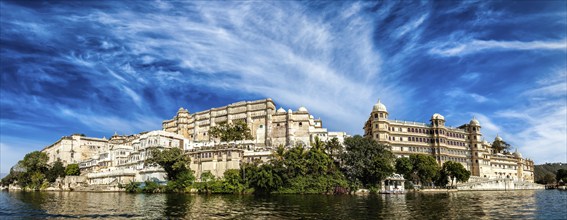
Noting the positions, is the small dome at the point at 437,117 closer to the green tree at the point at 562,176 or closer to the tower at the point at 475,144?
the tower at the point at 475,144

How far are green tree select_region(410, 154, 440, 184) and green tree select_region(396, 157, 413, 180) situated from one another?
178 cm

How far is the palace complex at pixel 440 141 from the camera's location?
343 feet

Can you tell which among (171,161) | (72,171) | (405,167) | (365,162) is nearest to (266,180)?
(365,162)

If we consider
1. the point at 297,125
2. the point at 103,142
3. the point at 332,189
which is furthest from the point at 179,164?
the point at 103,142

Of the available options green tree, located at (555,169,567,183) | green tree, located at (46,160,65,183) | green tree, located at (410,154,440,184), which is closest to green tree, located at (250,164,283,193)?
green tree, located at (410,154,440,184)

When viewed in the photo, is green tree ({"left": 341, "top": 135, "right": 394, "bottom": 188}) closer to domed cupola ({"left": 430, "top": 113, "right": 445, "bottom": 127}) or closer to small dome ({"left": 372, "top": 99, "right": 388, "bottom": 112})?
small dome ({"left": 372, "top": 99, "right": 388, "bottom": 112})

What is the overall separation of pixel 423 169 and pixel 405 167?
4.38m

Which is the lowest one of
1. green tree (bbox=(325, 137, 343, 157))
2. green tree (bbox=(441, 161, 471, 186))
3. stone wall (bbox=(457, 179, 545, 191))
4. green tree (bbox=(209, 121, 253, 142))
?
stone wall (bbox=(457, 179, 545, 191))

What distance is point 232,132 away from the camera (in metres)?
104

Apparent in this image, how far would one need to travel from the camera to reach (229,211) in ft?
138

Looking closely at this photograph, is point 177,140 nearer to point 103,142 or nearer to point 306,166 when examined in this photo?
point 306,166

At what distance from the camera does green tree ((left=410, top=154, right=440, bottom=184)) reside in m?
86.8

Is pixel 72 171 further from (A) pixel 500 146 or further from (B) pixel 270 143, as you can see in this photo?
(A) pixel 500 146

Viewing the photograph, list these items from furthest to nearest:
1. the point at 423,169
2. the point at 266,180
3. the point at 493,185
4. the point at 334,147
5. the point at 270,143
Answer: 1. the point at 270,143
2. the point at 493,185
3. the point at 423,169
4. the point at 334,147
5. the point at 266,180
